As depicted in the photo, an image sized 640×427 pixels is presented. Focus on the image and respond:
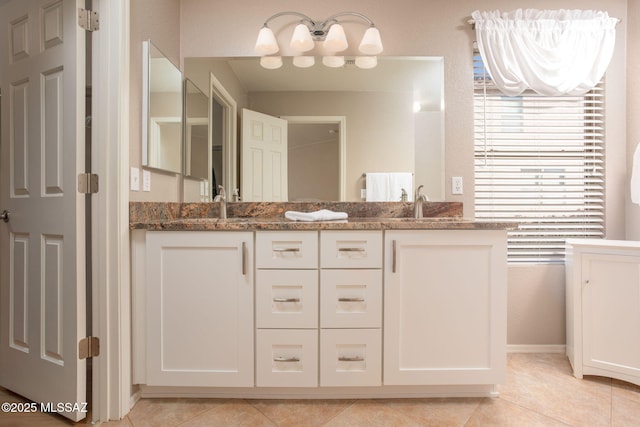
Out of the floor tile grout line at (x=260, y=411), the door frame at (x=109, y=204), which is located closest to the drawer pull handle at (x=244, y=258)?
the door frame at (x=109, y=204)

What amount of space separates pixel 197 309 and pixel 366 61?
1732 mm

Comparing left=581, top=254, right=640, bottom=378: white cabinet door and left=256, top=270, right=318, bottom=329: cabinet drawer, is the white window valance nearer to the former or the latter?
left=581, top=254, right=640, bottom=378: white cabinet door

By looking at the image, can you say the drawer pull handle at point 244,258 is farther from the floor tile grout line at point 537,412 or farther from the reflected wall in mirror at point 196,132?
the floor tile grout line at point 537,412

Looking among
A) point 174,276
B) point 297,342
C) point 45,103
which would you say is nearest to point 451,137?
point 297,342

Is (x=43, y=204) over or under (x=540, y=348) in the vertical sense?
over

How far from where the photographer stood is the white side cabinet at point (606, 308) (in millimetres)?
1681

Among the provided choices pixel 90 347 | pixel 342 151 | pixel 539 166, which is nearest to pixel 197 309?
pixel 90 347

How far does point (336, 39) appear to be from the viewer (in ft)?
6.48

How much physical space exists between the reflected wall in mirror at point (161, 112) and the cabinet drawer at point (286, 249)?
28.9 inches

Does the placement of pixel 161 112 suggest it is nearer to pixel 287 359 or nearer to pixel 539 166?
Answer: pixel 287 359

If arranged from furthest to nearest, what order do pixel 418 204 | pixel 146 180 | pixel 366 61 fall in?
pixel 366 61 → pixel 418 204 → pixel 146 180

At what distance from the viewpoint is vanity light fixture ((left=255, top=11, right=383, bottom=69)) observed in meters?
1.98

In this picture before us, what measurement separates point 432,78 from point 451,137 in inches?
15.4

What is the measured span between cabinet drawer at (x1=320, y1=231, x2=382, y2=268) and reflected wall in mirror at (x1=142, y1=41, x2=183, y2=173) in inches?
38.7
